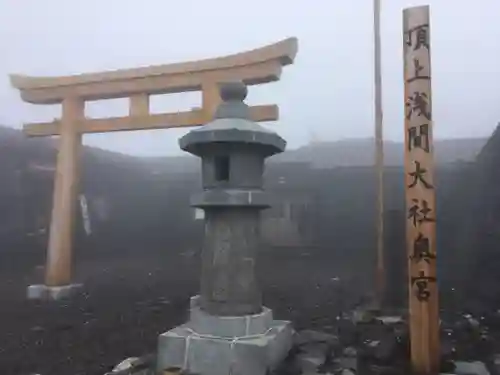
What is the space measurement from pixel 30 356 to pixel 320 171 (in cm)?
974

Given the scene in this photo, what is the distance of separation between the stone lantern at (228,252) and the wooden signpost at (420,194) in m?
1.12

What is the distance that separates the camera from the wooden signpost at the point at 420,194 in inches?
145

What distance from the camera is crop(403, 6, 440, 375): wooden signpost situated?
367 centimetres

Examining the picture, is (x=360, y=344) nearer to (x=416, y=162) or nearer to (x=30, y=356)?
(x=416, y=162)

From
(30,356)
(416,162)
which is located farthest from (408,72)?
(30,356)

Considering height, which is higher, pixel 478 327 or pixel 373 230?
pixel 373 230

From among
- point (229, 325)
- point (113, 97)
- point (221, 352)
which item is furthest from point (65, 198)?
point (221, 352)

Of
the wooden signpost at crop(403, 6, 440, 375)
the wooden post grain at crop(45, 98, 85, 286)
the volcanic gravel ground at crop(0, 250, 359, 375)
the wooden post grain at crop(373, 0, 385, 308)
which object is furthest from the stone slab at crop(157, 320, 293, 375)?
the wooden post grain at crop(45, 98, 85, 286)

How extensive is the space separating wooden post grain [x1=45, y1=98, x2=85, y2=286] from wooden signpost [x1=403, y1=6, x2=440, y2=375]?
5.73 meters

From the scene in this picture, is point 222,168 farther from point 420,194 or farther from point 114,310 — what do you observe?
point 114,310

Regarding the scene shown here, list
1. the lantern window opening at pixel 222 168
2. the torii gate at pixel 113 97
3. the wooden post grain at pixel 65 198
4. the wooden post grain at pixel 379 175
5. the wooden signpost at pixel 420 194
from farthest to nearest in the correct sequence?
the wooden post grain at pixel 65 198
the wooden post grain at pixel 379 175
the torii gate at pixel 113 97
the lantern window opening at pixel 222 168
the wooden signpost at pixel 420 194

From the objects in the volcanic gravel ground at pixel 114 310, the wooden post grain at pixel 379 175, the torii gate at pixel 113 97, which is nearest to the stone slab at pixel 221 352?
the volcanic gravel ground at pixel 114 310

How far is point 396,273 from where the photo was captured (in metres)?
6.98

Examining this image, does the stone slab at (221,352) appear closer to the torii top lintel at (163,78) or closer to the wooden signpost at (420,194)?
the wooden signpost at (420,194)
